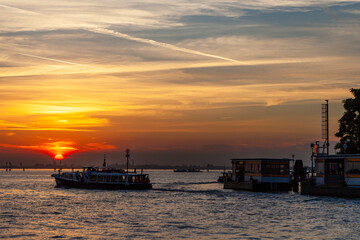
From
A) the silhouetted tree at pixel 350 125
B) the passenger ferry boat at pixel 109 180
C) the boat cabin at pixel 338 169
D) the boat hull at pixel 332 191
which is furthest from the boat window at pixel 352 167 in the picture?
the passenger ferry boat at pixel 109 180

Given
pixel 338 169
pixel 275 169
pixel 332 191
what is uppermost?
pixel 338 169

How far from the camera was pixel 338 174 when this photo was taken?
267 feet

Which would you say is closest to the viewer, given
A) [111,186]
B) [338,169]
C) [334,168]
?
[338,169]

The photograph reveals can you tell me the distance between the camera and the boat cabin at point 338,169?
78250 mm

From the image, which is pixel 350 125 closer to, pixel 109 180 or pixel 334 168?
pixel 334 168

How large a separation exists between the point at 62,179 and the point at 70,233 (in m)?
81.3

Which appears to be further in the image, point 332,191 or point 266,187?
point 266,187

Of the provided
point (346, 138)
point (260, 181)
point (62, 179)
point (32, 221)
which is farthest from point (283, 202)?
point (62, 179)

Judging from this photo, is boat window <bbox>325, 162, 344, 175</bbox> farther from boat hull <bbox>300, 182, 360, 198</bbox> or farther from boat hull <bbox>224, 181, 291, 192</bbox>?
boat hull <bbox>224, 181, 291, 192</bbox>

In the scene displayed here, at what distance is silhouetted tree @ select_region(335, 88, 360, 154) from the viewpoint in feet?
326

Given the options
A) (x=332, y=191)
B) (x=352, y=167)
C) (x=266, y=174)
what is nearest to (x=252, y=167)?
(x=266, y=174)

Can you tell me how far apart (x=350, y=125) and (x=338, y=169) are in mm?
22667

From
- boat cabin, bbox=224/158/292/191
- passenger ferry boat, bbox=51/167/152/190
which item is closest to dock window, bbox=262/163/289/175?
boat cabin, bbox=224/158/292/191

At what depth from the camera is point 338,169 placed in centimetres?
8125
